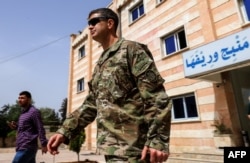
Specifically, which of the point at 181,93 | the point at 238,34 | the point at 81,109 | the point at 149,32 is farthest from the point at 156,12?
the point at 81,109

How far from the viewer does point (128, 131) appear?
145 cm

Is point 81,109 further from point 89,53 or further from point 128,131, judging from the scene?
point 89,53

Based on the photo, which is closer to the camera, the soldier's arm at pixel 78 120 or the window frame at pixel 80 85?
the soldier's arm at pixel 78 120

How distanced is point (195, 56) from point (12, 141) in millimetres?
24018

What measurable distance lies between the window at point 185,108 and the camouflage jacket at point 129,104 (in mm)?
7759

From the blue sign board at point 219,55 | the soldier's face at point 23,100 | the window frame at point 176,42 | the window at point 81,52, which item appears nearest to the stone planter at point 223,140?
the blue sign board at point 219,55

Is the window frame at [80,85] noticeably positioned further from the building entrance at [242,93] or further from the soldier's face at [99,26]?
the soldier's face at [99,26]

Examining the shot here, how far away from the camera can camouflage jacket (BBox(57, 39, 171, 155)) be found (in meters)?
1.30

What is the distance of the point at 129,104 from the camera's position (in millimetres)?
1509

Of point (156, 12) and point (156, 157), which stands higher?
point (156, 12)

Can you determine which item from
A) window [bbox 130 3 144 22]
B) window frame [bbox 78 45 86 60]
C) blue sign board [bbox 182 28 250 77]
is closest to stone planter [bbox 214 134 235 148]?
blue sign board [bbox 182 28 250 77]

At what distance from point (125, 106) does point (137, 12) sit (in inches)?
493

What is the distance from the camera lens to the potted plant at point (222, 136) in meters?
7.07

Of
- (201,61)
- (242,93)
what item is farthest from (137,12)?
(242,93)
